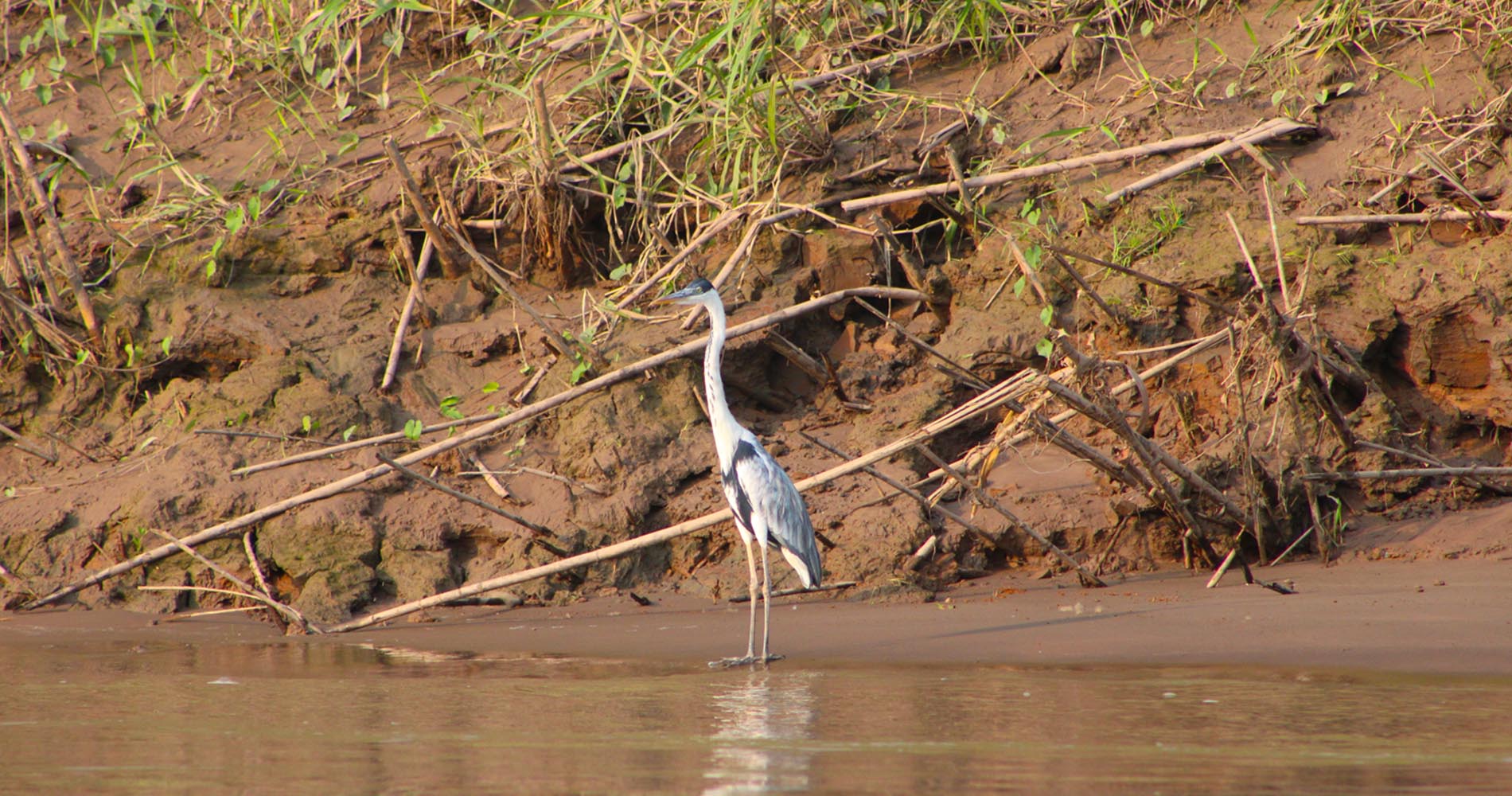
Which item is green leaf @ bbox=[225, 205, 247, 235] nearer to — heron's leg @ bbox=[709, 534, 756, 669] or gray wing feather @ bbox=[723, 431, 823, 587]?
gray wing feather @ bbox=[723, 431, 823, 587]

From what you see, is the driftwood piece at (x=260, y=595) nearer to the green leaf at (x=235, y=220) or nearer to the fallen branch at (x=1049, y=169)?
the green leaf at (x=235, y=220)

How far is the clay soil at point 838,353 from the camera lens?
5.44 m

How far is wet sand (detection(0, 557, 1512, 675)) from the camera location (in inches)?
176

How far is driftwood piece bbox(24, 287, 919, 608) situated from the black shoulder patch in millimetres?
999

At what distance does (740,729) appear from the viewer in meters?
3.55

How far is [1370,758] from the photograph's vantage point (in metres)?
3.04

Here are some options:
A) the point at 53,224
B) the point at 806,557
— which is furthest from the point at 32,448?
the point at 806,557

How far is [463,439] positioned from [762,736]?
115 inches

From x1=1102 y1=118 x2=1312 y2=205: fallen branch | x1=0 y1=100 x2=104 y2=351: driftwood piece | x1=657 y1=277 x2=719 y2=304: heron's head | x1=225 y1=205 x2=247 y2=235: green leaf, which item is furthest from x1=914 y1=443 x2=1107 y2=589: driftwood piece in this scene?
x1=0 y1=100 x2=104 y2=351: driftwood piece

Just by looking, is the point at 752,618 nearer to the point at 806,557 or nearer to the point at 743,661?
the point at 743,661

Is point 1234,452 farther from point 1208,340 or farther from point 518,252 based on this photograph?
point 518,252

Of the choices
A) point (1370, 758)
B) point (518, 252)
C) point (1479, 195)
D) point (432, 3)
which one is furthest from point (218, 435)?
point (1479, 195)

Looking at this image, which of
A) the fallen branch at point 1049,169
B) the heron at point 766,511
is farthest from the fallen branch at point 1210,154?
the heron at point 766,511

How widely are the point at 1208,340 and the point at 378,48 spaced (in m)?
5.10
